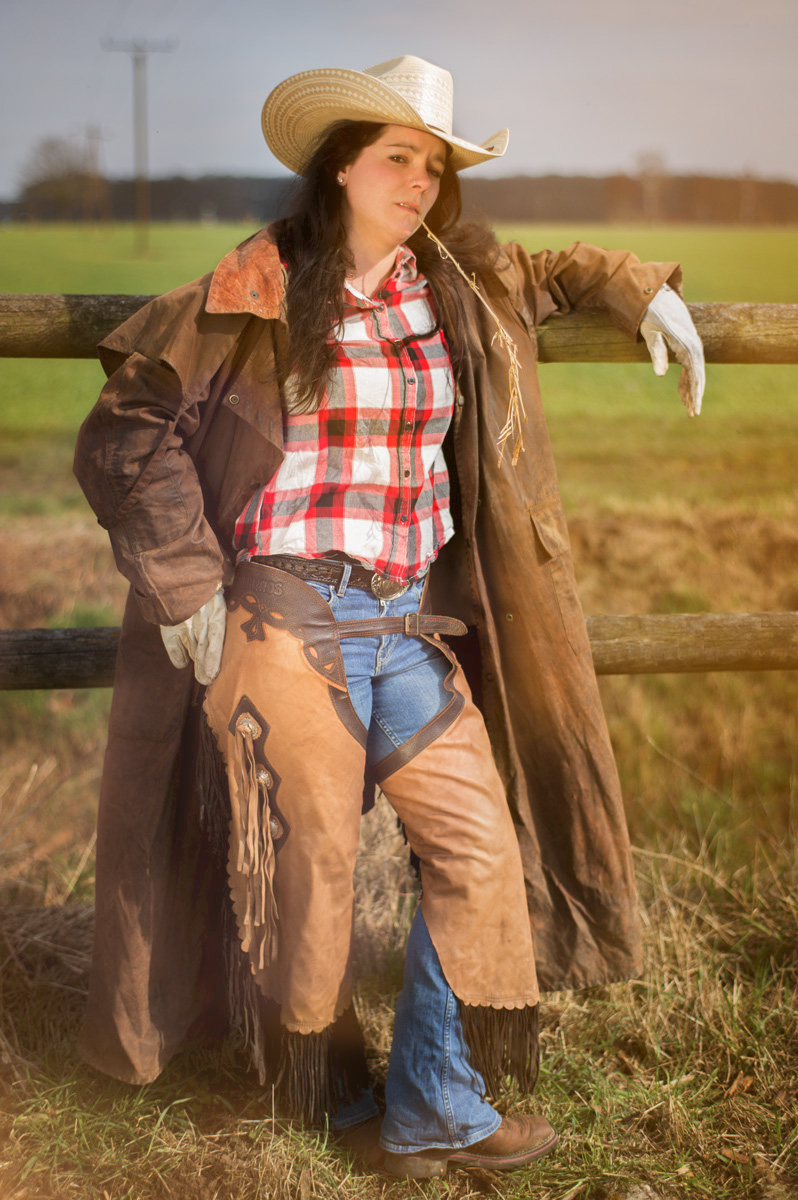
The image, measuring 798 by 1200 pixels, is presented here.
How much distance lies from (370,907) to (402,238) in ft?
6.28

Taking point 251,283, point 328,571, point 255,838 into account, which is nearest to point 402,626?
point 328,571

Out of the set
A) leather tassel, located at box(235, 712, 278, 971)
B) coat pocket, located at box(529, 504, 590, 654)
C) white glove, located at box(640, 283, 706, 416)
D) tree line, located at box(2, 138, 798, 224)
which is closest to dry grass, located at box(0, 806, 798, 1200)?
leather tassel, located at box(235, 712, 278, 971)

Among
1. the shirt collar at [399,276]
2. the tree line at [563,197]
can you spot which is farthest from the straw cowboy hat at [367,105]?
the tree line at [563,197]

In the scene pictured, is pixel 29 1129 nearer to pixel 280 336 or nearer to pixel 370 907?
pixel 370 907

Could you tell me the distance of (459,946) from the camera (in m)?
1.84

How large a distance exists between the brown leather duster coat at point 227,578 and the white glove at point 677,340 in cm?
5

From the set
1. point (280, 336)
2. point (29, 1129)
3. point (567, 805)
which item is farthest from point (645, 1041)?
point (280, 336)

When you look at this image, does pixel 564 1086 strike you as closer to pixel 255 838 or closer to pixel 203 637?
pixel 255 838

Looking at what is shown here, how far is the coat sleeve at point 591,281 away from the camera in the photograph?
2.10 m

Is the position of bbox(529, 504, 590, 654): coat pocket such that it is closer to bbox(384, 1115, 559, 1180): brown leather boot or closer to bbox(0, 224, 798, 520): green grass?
bbox(384, 1115, 559, 1180): brown leather boot

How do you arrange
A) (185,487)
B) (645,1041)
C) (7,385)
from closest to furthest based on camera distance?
(185,487) → (645,1041) → (7,385)

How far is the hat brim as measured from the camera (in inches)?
68.7

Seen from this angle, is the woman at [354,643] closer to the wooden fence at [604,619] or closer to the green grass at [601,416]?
the wooden fence at [604,619]

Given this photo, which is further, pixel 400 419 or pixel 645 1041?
pixel 645 1041
